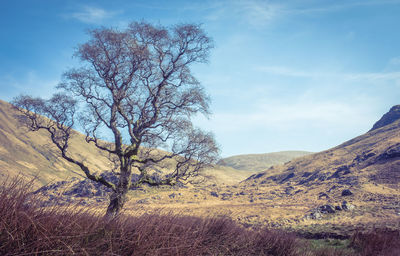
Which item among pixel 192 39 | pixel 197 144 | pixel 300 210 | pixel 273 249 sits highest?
pixel 192 39

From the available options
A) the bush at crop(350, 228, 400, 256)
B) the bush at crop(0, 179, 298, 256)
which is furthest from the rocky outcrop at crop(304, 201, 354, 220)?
the bush at crop(0, 179, 298, 256)

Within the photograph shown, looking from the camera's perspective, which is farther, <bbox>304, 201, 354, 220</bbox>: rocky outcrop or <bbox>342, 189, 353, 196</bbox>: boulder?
<bbox>342, 189, 353, 196</bbox>: boulder

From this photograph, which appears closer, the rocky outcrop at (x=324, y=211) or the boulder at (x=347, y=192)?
the rocky outcrop at (x=324, y=211)

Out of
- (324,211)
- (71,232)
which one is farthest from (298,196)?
(71,232)

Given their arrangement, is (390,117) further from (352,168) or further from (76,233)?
(76,233)

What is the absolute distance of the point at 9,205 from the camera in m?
2.61

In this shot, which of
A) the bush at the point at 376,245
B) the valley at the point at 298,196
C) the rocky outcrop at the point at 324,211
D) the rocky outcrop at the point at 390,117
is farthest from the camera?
the rocky outcrop at the point at 390,117

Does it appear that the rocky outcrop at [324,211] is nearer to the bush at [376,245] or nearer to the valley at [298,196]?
the valley at [298,196]

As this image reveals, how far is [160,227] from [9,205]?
7.65 ft

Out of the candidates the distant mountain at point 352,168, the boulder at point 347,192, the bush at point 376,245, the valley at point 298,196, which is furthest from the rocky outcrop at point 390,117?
the bush at point 376,245

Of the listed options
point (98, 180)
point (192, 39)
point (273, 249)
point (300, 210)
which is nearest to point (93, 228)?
point (273, 249)

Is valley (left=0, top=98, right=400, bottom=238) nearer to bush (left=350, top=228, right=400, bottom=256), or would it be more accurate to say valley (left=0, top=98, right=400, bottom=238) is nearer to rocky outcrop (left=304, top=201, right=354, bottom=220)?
rocky outcrop (left=304, top=201, right=354, bottom=220)

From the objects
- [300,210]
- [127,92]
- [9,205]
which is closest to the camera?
[9,205]

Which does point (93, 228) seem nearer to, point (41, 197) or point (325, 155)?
point (41, 197)
